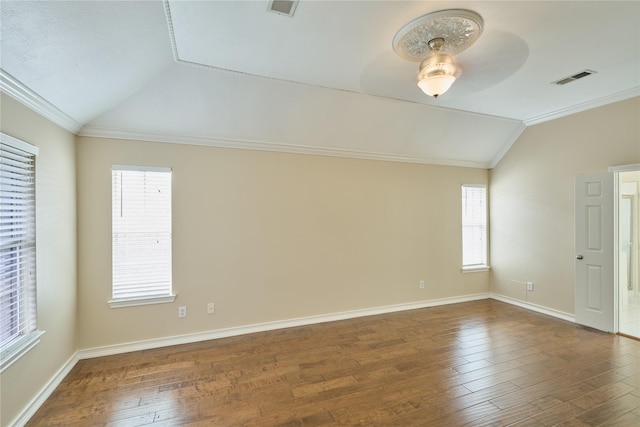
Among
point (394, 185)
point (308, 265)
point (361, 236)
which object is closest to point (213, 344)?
point (308, 265)

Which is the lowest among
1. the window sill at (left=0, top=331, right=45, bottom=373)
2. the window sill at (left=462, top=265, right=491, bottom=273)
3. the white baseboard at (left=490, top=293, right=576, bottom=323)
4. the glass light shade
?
the white baseboard at (left=490, top=293, right=576, bottom=323)

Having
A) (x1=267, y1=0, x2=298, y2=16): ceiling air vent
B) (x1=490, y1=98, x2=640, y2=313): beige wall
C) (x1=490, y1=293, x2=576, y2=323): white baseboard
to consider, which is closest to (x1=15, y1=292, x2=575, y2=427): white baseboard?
(x1=490, y1=293, x2=576, y2=323): white baseboard

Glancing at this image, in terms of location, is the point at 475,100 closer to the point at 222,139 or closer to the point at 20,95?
the point at 222,139

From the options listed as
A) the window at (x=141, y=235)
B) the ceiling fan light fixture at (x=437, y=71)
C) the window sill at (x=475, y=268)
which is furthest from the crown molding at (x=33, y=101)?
the window sill at (x=475, y=268)

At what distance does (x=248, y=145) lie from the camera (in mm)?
3771

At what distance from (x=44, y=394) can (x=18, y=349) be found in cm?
63

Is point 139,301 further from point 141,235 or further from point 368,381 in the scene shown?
point 368,381

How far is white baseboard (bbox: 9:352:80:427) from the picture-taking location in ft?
6.89

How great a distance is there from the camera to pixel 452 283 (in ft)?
16.7

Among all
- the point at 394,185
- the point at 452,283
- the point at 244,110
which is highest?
the point at 244,110

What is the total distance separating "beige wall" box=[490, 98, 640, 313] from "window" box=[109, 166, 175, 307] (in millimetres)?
5303

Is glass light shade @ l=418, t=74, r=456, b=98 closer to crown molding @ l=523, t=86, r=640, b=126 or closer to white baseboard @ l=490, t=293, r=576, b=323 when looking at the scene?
crown molding @ l=523, t=86, r=640, b=126

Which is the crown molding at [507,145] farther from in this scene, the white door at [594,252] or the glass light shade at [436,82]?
the glass light shade at [436,82]

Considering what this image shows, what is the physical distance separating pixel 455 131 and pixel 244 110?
3.16 m
